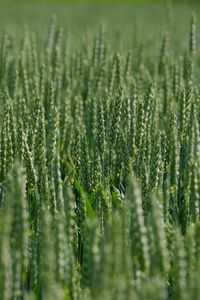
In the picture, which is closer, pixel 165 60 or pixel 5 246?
pixel 5 246

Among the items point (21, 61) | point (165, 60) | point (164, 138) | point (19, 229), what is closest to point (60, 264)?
point (19, 229)

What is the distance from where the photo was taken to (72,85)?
272cm

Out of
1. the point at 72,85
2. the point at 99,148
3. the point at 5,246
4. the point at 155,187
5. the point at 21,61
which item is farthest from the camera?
the point at 72,85

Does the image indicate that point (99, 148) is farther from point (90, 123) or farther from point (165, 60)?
point (165, 60)

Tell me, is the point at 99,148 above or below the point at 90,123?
below

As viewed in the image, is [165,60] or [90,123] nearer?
[90,123]

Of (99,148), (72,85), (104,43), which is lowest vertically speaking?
(99,148)

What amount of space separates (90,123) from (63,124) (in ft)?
0.45

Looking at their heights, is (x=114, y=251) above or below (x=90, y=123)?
below

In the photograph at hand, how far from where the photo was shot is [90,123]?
1.95 m

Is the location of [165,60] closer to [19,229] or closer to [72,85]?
[72,85]

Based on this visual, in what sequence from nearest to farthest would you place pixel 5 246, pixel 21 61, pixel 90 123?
pixel 5 246
pixel 90 123
pixel 21 61

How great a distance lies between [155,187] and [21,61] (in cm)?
115

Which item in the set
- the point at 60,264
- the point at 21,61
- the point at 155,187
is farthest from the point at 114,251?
the point at 21,61
